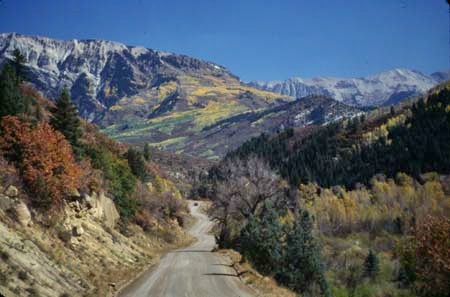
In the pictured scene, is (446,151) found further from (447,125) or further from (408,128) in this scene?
(408,128)

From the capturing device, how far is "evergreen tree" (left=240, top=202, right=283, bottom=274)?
36312 mm

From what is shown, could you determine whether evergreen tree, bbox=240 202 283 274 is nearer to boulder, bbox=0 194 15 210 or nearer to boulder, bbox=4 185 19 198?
boulder, bbox=4 185 19 198

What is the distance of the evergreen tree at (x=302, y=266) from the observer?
35.4m

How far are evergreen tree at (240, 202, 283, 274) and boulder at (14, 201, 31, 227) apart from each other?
1843 centimetres

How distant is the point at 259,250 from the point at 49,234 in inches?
685

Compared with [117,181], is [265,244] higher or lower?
lower

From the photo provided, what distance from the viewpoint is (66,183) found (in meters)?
29.8

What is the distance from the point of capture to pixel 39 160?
92.3 feet

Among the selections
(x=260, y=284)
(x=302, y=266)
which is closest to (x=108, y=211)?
(x=302, y=266)

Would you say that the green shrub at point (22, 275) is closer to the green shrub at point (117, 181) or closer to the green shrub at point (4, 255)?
the green shrub at point (4, 255)

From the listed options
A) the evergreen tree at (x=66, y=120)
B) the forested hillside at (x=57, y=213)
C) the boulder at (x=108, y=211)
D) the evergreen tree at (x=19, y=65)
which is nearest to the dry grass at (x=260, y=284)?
the forested hillside at (x=57, y=213)

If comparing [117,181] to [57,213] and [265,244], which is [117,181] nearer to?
[265,244]

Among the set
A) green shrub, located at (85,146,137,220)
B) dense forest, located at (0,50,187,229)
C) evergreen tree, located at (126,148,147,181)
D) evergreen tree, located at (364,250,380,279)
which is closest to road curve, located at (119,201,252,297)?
dense forest, located at (0,50,187,229)

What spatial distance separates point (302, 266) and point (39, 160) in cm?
2099
